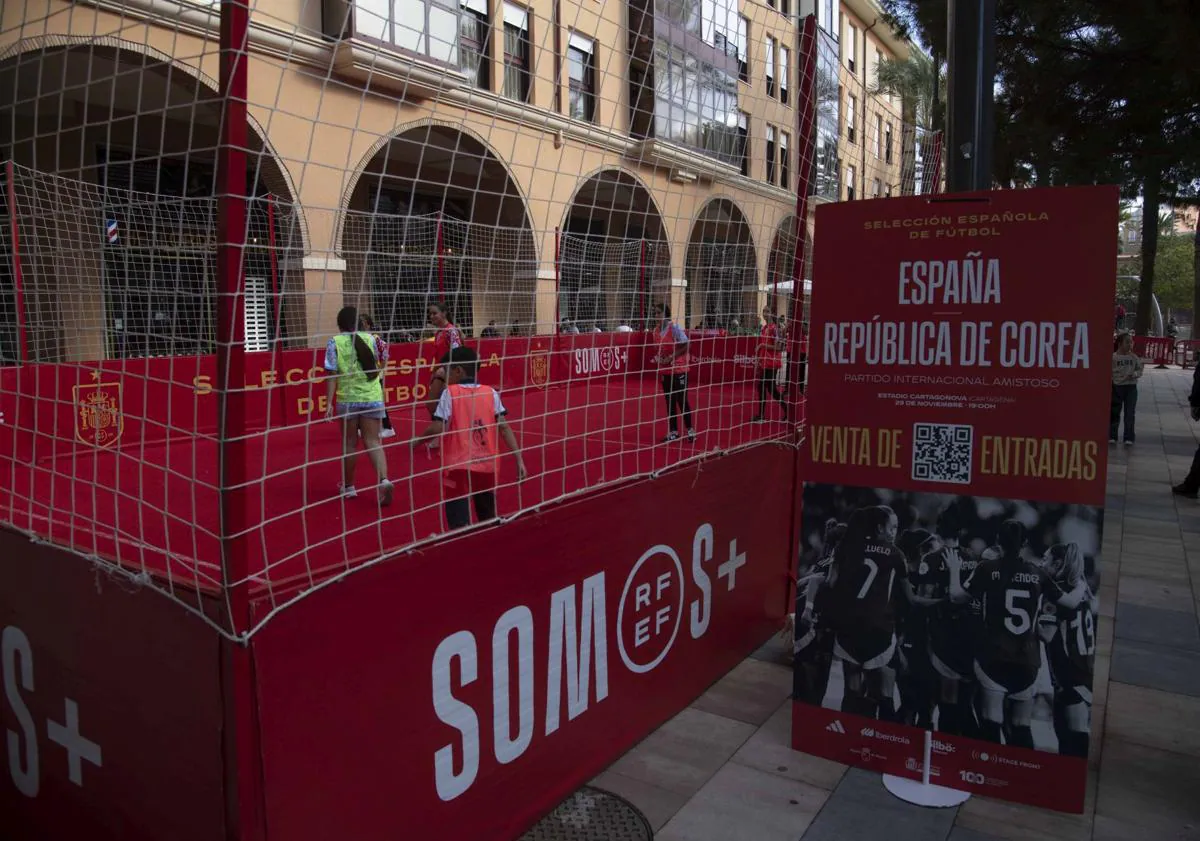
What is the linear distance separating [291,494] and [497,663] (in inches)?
187

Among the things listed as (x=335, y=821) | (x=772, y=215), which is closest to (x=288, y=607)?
(x=335, y=821)

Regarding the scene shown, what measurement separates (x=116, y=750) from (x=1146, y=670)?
526 cm

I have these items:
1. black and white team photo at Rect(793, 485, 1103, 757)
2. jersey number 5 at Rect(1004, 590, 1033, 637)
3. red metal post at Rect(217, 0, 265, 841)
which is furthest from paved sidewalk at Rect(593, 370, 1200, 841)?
red metal post at Rect(217, 0, 265, 841)

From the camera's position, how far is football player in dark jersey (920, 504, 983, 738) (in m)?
3.53

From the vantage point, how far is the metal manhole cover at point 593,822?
10.9 feet

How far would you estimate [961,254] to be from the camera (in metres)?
3.45

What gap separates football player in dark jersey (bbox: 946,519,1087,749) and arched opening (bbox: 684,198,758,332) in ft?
8.47

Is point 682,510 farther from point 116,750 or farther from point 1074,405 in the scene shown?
point 116,750

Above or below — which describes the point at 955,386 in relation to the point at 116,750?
above

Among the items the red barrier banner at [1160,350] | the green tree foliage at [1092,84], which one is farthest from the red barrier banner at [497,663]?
the red barrier banner at [1160,350]

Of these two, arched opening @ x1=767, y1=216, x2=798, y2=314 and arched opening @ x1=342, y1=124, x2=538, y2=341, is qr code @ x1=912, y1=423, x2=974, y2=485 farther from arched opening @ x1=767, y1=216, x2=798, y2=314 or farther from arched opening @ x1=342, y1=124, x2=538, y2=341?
arched opening @ x1=342, y1=124, x2=538, y2=341

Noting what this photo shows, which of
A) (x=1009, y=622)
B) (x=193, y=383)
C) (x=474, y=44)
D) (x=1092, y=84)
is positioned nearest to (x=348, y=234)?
(x=474, y=44)

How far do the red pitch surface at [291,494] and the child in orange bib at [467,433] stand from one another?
175 mm

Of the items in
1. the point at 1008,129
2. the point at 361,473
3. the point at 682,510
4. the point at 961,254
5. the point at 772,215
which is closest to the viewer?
the point at 961,254
